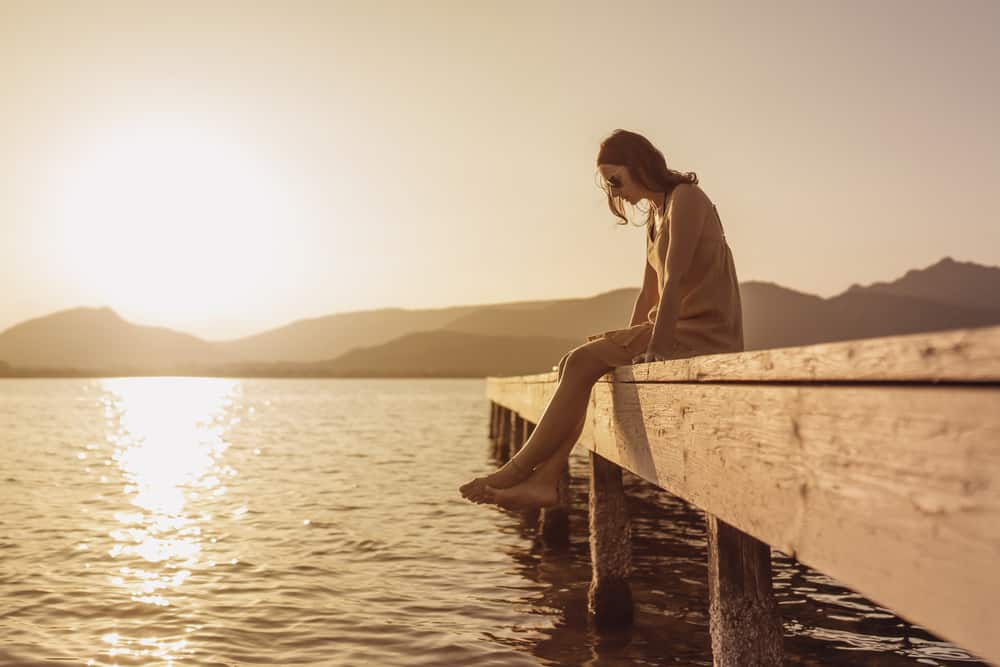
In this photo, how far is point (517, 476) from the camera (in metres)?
4.89

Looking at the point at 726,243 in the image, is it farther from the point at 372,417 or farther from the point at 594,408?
the point at 372,417

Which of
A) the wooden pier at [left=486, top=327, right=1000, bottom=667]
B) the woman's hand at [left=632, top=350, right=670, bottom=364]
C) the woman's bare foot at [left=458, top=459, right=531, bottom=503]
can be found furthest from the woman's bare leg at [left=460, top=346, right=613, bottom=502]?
Answer: the wooden pier at [left=486, top=327, right=1000, bottom=667]

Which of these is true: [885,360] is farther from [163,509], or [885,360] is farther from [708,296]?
[163,509]

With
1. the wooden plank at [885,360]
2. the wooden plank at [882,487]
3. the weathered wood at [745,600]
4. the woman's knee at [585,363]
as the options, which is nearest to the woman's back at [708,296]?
the woman's knee at [585,363]

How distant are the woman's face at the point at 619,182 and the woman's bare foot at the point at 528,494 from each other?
168cm

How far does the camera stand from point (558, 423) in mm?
4852

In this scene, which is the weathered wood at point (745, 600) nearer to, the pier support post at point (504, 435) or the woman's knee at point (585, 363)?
the woman's knee at point (585, 363)

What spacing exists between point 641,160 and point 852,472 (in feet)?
10.6

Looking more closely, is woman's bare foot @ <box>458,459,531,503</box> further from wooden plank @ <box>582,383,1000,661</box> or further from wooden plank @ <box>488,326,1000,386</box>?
wooden plank @ <box>488,326,1000,386</box>

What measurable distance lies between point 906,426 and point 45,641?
641cm

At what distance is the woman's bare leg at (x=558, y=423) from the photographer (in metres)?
4.85

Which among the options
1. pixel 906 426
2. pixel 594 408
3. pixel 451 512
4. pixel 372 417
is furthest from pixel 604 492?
pixel 372 417

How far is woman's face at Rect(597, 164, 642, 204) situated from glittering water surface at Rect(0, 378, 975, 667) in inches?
122

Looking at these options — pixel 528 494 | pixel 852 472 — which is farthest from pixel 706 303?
pixel 852 472
